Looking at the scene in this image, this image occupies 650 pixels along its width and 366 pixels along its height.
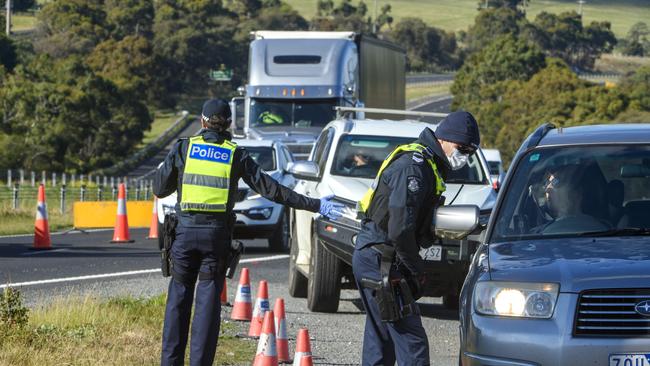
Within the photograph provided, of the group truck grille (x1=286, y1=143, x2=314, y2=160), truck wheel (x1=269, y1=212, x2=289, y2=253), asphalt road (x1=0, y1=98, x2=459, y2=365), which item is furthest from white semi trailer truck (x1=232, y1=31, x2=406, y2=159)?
truck wheel (x1=269, y1=212, x2=289, y2=253)

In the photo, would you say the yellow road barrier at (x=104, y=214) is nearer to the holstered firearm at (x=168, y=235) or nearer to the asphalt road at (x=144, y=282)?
the asphalt road at (x=144, y=282)

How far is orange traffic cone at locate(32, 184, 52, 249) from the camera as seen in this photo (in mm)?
20234

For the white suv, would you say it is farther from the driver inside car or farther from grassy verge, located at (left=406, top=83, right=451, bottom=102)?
grassy verge, located at (left=406, top=83, right=451, bottom=102)

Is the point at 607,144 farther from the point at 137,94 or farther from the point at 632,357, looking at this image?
the point at 137,94

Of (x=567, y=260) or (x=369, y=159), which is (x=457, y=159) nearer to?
(x=567, y=260)

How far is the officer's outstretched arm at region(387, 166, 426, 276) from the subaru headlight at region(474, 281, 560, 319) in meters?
0.52

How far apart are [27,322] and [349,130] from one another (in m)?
4.76

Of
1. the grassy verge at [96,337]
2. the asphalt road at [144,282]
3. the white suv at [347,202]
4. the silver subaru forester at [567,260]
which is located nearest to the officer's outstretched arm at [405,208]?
the silver subaru forester at [567,260]

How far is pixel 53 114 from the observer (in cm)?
7869

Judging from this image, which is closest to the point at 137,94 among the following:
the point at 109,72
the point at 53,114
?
the point at 109,72

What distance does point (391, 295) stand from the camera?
23.8 ft

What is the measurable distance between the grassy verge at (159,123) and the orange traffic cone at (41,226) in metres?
80.5

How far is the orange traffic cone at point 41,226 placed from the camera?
20234mm

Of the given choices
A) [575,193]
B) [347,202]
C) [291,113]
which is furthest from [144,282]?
[291,113]
